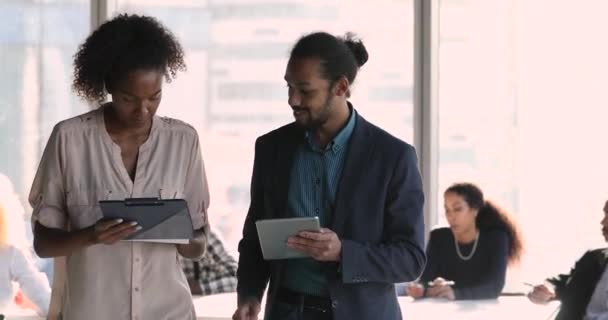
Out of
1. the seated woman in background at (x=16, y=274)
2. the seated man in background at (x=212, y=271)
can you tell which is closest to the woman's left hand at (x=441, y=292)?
the seated man in background at (x=212, y=271)

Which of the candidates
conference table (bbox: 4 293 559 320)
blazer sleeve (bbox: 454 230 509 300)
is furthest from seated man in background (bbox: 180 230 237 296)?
blazer sleeve (bbox: 454 230 509 300)

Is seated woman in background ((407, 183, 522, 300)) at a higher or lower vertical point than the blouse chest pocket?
lower

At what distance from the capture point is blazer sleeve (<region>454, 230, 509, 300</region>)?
5883mm

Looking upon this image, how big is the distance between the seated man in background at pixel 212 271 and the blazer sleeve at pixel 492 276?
1.18m

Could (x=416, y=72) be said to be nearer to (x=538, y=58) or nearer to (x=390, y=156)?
(x=538, y=58)

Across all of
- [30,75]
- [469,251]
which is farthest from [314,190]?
[30,75]

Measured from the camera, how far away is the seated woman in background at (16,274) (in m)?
5.92

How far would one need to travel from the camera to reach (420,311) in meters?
5.47

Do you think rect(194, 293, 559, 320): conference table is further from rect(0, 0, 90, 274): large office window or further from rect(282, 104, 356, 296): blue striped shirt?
rect(282, 104, 356, 296): blue striped shirt

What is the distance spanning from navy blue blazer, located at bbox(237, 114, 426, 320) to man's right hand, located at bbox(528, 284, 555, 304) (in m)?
2.75

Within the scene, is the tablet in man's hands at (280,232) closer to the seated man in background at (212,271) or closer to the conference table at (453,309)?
the conference table at (453,309)

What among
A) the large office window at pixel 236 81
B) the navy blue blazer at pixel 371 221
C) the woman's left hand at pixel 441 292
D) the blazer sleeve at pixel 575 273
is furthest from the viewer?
the large office window at pixel 236 81

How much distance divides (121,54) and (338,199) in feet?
2.03

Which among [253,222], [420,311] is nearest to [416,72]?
[420,311]
